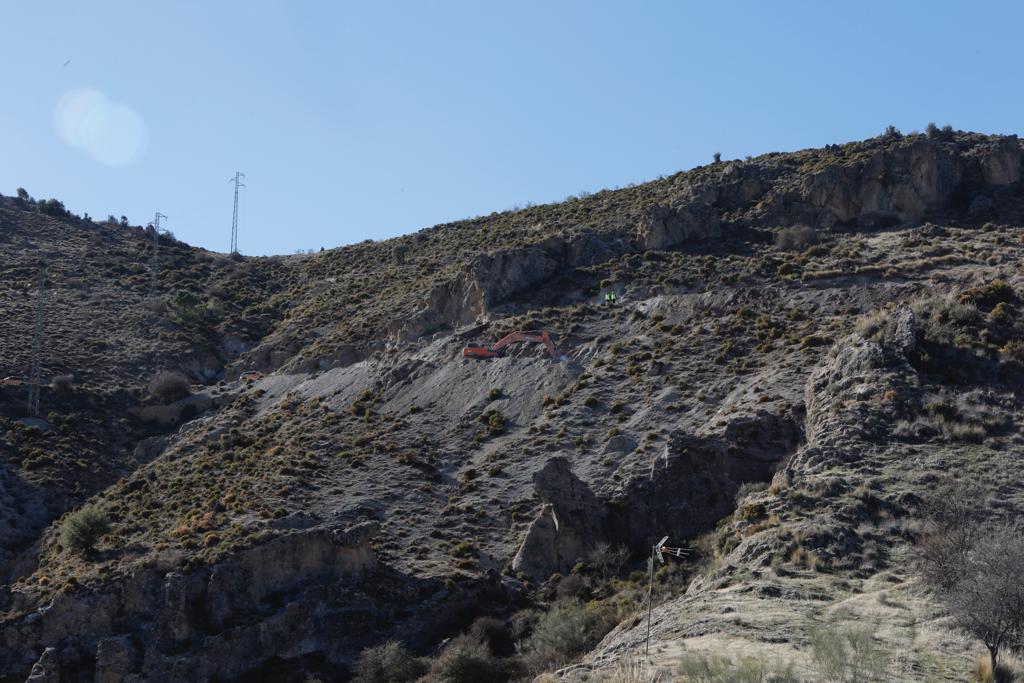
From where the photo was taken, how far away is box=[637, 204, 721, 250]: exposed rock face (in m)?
55.1

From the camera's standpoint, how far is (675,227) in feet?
182

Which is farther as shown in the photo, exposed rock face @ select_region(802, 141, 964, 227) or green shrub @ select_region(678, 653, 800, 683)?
exposed rock face @ select_region(802, 141, 964, 227)

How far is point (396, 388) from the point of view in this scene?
47.8 metres

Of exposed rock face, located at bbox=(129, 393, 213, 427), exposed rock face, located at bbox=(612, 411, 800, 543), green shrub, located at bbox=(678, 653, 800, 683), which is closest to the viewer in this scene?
green shrub, located at bbox=(678, 653, 800, 683)

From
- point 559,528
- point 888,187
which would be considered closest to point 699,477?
point 559,528

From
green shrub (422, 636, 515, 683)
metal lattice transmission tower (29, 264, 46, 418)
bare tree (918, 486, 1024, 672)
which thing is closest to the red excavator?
metal lattice transmission tower (29, 264, 46, 418)

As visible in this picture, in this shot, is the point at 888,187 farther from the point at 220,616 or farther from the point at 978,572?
the point at 220,616

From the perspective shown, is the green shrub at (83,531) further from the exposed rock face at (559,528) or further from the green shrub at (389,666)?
the exposed rock face at (559,528)

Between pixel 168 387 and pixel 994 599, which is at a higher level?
pixel 168 387

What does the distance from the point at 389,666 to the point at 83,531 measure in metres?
14.6

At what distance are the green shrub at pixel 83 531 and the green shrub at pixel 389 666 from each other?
12777 mm

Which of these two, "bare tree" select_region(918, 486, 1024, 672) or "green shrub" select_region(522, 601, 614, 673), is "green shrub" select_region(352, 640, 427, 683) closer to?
"green shrub" select_region(522, 601, 614, 673)

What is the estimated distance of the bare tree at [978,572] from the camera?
66.1 ft

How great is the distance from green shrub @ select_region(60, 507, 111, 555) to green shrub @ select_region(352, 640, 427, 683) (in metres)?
12.8
